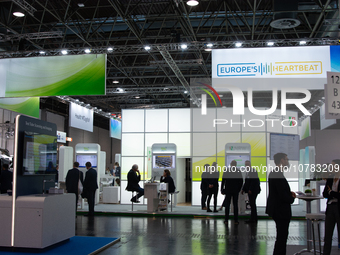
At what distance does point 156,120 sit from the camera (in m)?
14.4

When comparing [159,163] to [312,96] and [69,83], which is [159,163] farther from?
[312,96]

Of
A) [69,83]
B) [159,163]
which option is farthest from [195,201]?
[69,83]

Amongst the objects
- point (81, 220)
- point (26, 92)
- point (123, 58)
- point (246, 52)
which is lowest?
point (81, 220)

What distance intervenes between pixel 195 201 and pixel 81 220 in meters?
5.10

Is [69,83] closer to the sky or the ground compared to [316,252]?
closer to the sky

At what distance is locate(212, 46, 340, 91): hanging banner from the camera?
852 cm

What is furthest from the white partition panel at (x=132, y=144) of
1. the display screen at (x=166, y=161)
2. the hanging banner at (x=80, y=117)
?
the hanging banner at (x=80, y=117)

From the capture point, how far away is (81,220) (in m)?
9.26

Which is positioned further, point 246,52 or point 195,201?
point 195,201

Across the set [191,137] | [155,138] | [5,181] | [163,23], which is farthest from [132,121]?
[5,181]

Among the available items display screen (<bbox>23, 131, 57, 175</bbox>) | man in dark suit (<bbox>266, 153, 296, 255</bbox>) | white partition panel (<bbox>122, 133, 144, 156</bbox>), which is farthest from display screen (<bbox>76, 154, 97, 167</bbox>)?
man in dark suit (<bbox>266, 153, 296, 255</bbox>)

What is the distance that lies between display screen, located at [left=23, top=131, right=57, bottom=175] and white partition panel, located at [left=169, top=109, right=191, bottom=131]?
25.9ft

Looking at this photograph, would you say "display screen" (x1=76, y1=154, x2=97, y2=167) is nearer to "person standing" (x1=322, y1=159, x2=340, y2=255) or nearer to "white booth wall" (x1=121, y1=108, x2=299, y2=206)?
"white booth wall" (x1=121, y1=108, x2=299, y2=206)

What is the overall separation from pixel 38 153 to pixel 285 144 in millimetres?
6246
